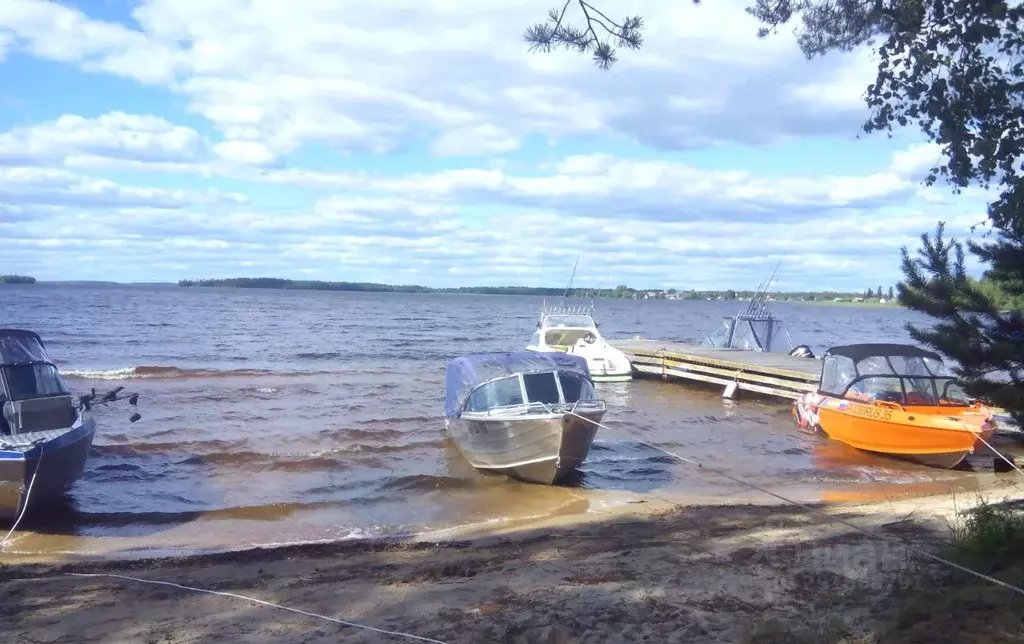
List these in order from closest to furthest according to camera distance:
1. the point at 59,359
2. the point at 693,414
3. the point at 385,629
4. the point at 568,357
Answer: the point at 385,629
the point at 568,357
the point at 693,414
the point at 59,359

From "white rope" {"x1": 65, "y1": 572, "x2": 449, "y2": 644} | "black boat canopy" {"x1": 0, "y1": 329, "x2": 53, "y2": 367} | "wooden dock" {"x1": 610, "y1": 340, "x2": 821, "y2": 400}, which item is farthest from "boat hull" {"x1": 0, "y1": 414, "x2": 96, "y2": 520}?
"wooden dock" {"x1": 610, "y1": 340, "x2": 821, "y2": 400}

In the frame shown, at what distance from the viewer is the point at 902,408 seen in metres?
16.0

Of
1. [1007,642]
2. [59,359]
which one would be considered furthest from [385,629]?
[59,359]

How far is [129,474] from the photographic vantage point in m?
15.8

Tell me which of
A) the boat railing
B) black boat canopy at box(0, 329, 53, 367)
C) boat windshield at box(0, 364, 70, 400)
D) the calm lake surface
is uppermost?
black boat canopy at box(0, 329, 53, 367)

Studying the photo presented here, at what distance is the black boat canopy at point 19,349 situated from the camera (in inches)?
507

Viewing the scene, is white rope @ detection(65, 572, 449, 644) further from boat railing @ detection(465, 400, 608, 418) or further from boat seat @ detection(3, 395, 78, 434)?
boat railing @ detection(465, 400, 608, 418)

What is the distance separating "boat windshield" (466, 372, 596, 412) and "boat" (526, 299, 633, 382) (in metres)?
15.6

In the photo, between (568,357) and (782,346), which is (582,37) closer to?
(568,357)

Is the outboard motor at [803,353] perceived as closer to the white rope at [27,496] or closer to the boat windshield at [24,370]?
the boat windshield at [24,370]

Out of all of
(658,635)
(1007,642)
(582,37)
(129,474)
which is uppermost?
(582,37)

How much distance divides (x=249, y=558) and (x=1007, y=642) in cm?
806

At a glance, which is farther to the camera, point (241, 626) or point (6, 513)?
point (6, 513)

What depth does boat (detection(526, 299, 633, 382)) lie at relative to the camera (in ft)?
102
